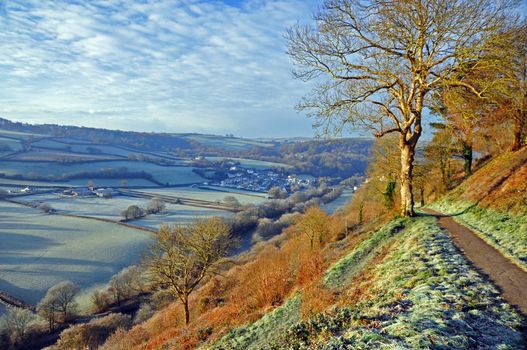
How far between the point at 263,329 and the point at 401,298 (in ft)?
13.4

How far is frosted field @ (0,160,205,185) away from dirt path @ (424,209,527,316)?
351 feet

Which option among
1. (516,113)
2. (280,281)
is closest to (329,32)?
(280,281)

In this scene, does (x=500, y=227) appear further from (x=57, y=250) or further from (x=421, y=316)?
(x=57, y=250)

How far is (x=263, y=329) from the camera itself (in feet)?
31.7

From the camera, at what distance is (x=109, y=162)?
12238cm

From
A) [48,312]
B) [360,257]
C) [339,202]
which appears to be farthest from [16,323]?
[339,202]

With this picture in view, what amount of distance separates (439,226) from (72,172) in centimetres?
11326

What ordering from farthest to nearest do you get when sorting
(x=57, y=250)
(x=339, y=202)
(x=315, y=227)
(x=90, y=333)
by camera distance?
(x=339, y=202), (x=57, y=250), (x=315, y=227), (x=90, y=333)

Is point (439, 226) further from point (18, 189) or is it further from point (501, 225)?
point (18, 189)

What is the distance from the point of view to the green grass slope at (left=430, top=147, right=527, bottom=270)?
1058 centimetres

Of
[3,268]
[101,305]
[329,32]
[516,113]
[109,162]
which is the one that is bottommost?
[101,305]

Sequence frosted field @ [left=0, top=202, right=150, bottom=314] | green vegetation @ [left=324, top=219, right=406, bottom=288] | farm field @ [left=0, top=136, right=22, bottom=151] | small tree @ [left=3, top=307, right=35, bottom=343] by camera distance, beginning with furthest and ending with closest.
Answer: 1. farm field @ [left=0, top=136, right=22, bottom=151]
2. frosted field @ [left=0, top=202, right=150, bottom=314]
3. small tree @ [left=3, top=307, right=35, bottom=343]
4. green vegetation @ [left=324, top=219, right=406, bottom=288]

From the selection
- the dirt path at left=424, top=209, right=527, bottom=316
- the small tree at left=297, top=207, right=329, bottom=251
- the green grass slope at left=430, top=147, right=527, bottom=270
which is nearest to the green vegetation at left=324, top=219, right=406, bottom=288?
the dirt path at left=424, top=209, right=527, bottom=316

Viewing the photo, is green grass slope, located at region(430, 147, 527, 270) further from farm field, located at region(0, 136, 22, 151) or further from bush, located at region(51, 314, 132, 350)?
farm field, located at region(0, 136, 22, 151)
